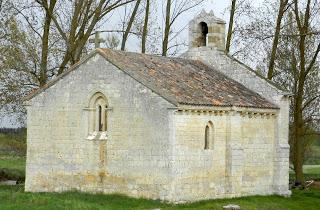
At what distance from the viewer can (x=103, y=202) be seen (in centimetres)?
2769

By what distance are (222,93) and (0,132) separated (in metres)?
16.2

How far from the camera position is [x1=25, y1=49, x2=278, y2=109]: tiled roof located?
28969mm

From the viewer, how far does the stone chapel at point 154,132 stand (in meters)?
28.4

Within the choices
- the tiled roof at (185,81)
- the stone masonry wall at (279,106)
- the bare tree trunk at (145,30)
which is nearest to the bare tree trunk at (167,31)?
the bare tree trunk at (145,30)

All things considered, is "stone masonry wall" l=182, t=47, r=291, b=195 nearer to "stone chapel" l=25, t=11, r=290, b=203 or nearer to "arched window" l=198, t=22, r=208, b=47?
"stone chapel" l=25, t=11, r=290, b=203

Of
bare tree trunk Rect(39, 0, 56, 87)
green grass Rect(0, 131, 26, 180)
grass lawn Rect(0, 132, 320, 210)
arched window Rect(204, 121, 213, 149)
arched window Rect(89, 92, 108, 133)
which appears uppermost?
bare tree trunk Rect(39, 0, 56, 87)

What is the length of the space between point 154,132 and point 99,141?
2586mm

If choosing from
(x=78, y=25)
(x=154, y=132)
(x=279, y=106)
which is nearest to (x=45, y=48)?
(x=78, y=25)

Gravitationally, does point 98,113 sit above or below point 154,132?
above

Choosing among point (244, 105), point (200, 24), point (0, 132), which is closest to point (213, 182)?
point (244, 105)

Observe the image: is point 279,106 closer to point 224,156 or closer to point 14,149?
point 224,156

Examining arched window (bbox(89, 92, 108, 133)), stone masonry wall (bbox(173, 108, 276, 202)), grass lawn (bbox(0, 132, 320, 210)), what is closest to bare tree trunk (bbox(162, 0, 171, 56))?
stone masonry wall (bbox(173, 108, 276, 202))

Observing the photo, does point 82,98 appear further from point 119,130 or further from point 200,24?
point 200,24

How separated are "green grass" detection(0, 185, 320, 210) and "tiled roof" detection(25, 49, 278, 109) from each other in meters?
3.77
